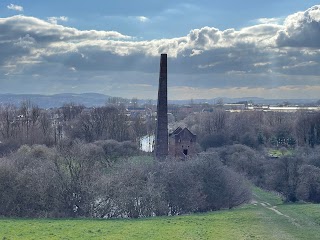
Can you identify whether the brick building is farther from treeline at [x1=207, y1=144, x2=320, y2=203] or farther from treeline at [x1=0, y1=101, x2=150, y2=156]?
treeline at [x1=0, y1=101, x2=150, y2=156]

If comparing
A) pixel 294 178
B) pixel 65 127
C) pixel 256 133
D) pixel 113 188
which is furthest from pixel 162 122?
pixel 256 133

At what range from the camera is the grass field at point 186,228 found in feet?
66.5

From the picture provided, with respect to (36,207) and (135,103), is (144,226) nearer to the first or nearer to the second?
(36,207)

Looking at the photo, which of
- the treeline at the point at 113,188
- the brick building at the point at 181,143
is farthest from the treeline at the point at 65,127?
the treeline at the point at 113,188

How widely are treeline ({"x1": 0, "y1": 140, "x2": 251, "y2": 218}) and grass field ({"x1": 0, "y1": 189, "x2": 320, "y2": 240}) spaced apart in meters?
5.31

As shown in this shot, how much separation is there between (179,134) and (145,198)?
24.4 m

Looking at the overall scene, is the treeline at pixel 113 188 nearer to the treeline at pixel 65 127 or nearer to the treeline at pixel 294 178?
the treeline at pixel 294 178

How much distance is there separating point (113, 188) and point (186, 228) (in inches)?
381

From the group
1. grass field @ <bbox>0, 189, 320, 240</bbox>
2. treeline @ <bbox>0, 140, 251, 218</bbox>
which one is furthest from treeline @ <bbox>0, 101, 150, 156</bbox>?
grass field @ <bbox>0, 189, 320, 240</bbox>

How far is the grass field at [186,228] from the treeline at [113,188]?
5.31m

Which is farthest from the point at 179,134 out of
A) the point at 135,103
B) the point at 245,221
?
the point at 135,103

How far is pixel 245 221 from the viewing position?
24.3 m

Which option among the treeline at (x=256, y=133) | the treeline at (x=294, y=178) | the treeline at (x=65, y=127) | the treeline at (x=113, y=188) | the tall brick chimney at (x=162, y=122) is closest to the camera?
the treeline at (x=113, y=188)

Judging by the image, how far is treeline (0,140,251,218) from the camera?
29.9m
